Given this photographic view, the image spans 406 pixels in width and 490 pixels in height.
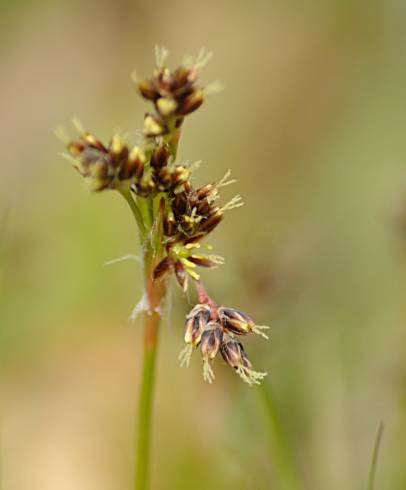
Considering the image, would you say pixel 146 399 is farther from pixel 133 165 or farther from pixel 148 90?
pixel 148 90

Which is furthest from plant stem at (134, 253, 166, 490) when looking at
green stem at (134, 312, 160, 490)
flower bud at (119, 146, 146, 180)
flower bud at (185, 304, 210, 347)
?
flower bud at (119, 146, 146, 180)

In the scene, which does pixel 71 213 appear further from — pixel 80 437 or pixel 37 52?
pixel 37 52

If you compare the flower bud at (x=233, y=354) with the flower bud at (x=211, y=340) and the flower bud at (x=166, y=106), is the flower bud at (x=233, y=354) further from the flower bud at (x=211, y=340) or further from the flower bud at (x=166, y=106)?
the flower bud at (x=166, y=106)

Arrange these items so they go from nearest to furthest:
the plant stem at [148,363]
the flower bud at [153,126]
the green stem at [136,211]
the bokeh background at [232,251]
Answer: the flower bud at [153,126] < the green stem at [136,211] < the plant stem at [148,363] < the bokeh background at [232,251]

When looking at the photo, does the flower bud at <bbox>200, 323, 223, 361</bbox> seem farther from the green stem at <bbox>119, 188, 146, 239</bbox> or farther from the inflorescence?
the green stem at <bbox>119, 188, 146, 239</bbox>

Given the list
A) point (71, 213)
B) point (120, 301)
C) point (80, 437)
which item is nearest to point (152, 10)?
point (71, 213)

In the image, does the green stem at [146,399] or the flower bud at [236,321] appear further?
the green stem at [146,399]

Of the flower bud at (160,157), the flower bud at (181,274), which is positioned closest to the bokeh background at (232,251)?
the flower bud at (181,274)
